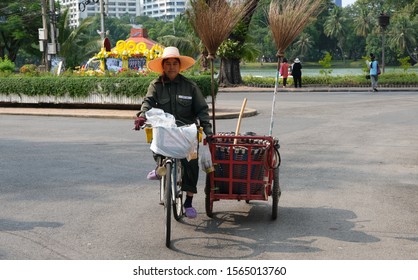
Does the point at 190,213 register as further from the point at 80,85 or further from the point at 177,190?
the point at 80,85

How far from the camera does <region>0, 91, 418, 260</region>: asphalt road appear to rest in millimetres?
6379

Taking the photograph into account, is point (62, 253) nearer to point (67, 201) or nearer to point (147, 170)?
point (67, 201)

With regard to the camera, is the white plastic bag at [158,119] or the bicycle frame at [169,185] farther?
the white plastic bag at [158,119]

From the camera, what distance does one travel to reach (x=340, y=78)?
134 ft

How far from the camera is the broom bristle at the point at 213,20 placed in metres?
8.00

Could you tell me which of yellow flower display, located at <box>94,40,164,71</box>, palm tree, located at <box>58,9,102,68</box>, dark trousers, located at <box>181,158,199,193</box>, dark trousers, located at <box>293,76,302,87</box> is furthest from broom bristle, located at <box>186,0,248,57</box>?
palm tree, located at <box>58,9,102,68</box>

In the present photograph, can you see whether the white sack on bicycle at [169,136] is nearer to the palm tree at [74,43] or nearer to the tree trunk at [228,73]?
the tree trunk at [228,73]

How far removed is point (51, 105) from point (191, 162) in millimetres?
18634


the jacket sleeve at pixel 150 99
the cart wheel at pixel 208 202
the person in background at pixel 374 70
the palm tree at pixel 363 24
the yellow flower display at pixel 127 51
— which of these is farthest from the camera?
the palm tree at pixel 363 24

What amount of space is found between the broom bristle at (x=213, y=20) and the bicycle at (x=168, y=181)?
1493mm

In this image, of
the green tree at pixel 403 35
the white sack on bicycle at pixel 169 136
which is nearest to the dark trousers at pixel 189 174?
the white sack on bicycle at pixel 169 136

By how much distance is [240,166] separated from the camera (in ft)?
23.8

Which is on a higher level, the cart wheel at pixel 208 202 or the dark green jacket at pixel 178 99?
the dark green jacket at pixel 178 99

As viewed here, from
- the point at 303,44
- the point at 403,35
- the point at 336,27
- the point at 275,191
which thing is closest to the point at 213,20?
the point at 275,191
